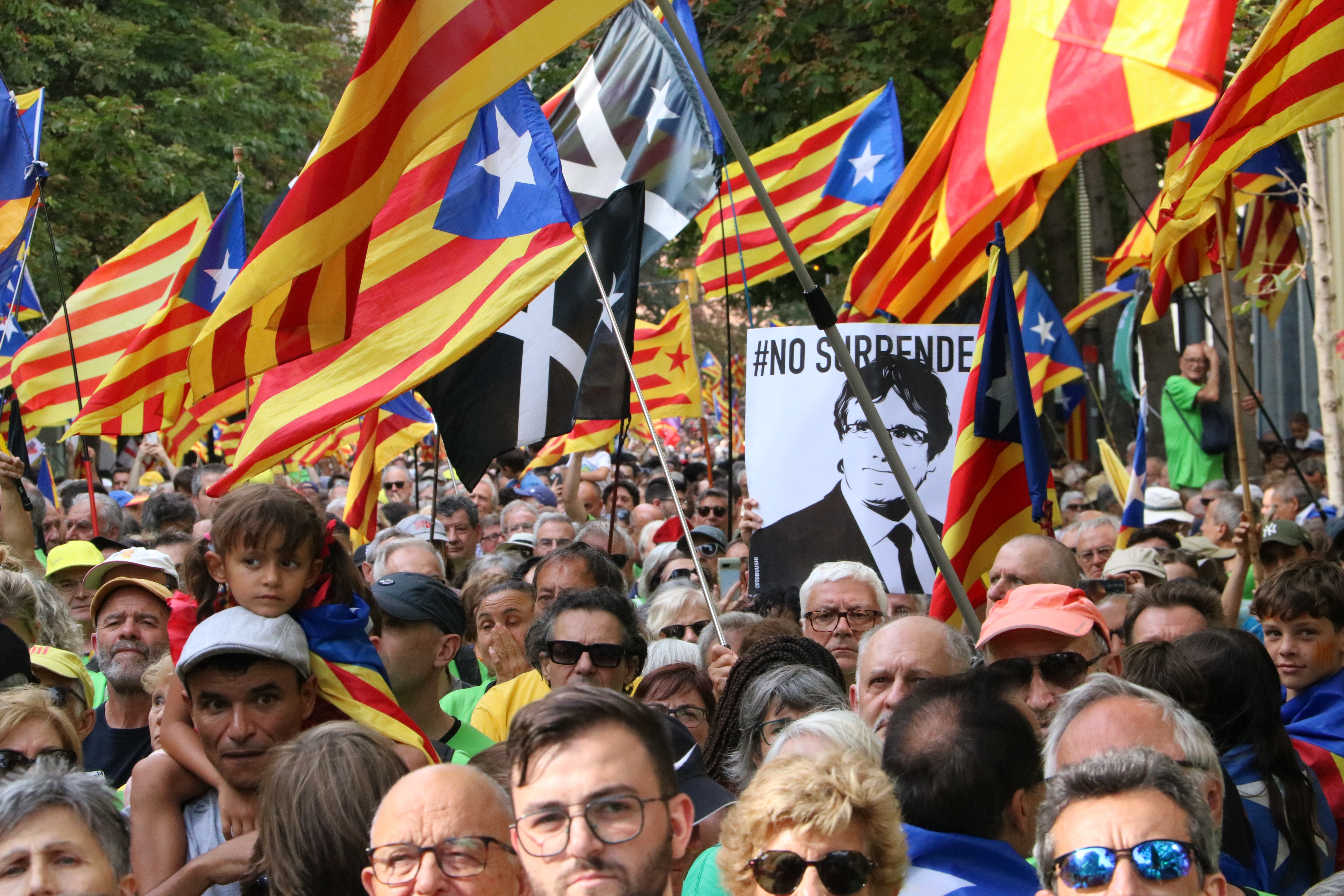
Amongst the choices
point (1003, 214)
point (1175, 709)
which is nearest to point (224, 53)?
point (1003, 214)

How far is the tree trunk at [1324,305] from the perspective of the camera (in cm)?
1038

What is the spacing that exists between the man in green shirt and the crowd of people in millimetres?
5350

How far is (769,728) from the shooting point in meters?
4.12

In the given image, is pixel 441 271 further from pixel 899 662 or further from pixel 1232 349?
pixel 1232 349

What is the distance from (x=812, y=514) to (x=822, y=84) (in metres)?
10.0

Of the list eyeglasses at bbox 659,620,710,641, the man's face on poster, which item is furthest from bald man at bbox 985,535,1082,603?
eyeglasses at bbox 659,620,710,641

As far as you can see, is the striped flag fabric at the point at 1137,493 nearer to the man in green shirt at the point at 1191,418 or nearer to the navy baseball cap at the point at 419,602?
the man in green shirt at the point at 1191,418

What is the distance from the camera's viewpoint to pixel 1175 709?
347 cm

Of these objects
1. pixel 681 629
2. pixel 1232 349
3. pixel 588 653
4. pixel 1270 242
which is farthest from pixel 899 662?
pixel 1270 242

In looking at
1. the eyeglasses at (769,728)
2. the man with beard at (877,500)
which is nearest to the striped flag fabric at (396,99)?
the eyeglasses at (769,728)

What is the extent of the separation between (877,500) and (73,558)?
3.75 meters

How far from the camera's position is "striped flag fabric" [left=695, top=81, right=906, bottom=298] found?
33.0 ft

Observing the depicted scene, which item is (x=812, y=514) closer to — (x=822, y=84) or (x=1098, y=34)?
(x=1098, y=34)

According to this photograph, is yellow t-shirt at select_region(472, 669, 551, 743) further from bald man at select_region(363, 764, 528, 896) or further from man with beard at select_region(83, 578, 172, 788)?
bald man at select_region(363, 764, 528, 896)
